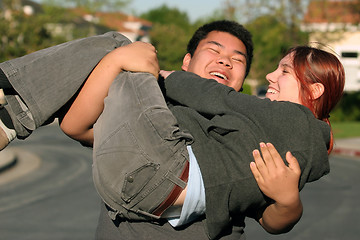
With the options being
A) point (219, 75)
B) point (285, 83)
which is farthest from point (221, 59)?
point (285, 83)

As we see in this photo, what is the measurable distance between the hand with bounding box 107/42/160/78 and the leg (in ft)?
A: 0.26

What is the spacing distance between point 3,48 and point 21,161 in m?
16.3

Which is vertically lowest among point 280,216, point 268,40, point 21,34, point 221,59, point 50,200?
point 268,40

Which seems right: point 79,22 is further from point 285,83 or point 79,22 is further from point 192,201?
point 192,201

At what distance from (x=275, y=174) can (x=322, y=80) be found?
655 mm

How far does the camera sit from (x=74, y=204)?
30.0ft

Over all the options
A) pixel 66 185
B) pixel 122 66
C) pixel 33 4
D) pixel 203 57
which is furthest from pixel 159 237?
pixel 33 4

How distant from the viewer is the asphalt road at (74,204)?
752cm

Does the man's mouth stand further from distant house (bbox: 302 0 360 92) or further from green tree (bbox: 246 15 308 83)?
green tree (bbox: 246 15 308 83)

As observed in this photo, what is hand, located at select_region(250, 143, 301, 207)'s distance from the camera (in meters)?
2.12

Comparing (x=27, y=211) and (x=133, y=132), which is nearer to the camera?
(x=133, y=132)

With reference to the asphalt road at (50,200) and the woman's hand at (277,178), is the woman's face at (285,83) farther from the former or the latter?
the asphalt road at (50,200)

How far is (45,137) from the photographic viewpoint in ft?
67.6

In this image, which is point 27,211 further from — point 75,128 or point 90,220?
point 75,128
